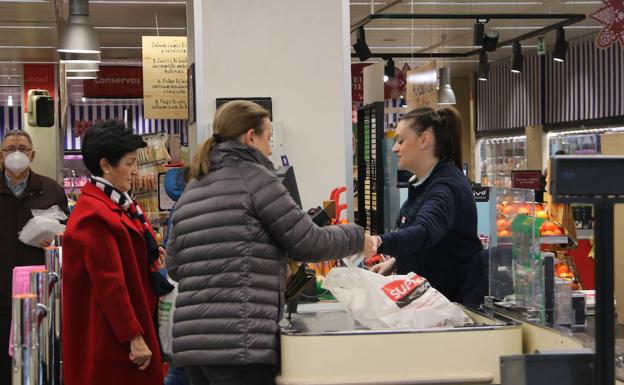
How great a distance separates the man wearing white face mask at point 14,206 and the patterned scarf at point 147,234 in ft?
5.72

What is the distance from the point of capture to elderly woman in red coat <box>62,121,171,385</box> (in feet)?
11.6

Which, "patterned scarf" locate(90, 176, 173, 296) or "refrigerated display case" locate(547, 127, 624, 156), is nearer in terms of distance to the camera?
"patterned scarf" locate(90, 176, 173, 296)

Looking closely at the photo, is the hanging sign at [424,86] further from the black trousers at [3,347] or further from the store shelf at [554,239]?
the black trousers at [3,347]

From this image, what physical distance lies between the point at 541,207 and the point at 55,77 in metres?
11.8

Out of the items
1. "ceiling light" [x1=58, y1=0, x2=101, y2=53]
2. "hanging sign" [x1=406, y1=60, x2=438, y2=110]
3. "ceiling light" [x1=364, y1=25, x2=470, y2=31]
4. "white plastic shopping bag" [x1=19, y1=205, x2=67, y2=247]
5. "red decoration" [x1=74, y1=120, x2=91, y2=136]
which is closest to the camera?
"white plastic shopping bag" [x1=19, y1=205, x2=67, y2=247]

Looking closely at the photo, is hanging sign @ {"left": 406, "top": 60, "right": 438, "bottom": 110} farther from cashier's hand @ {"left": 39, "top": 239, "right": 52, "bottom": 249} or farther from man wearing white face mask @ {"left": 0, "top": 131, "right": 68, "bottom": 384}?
cashier's hand @ {"left": 39, "top": 239, "right": 52, "bottom": 249}

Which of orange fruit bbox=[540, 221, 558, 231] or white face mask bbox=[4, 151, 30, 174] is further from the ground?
white face mask bbox=[4, 151, 30, 174]

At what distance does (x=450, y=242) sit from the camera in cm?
361

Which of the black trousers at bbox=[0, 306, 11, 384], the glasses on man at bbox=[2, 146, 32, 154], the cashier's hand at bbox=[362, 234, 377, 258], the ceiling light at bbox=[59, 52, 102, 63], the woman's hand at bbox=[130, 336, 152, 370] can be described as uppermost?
the ceiling light at bbox=[59, 52, 102, 63]

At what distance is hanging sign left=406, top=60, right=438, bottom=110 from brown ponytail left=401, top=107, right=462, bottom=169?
447 centimetres

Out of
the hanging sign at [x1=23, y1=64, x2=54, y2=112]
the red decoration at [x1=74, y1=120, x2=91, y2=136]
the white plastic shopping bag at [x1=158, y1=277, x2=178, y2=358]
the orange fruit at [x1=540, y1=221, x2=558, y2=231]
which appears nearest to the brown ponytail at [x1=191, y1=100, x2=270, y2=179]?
the white plastic shopping bag at [x1=158, y1=277, x2=178, y2=358]

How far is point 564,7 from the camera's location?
12.4 m

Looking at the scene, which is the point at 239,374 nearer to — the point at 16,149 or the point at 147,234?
the point at 147,234

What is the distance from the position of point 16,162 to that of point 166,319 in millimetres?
1971
